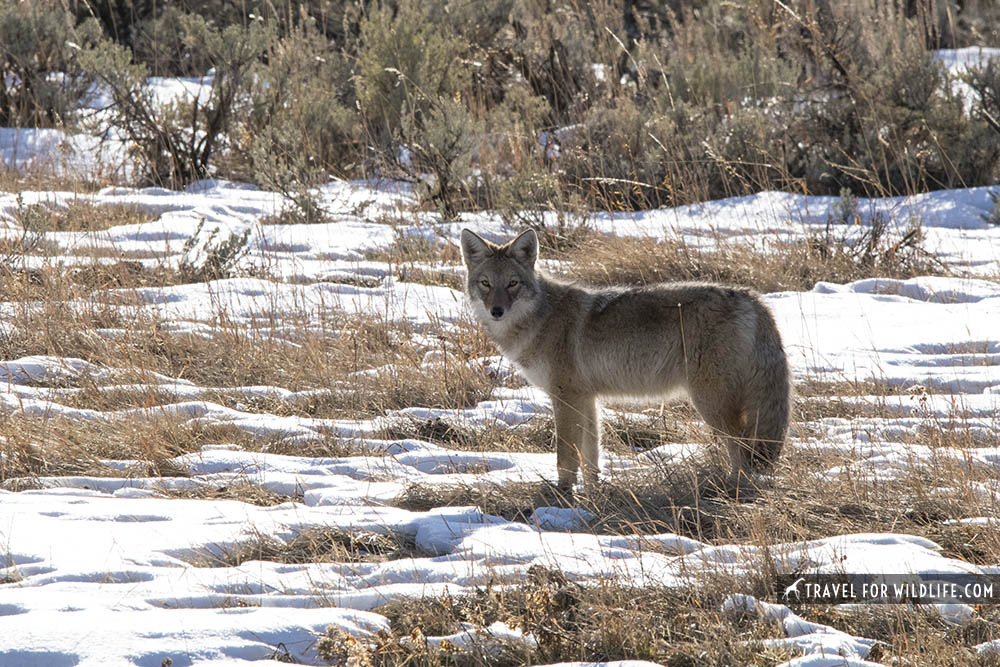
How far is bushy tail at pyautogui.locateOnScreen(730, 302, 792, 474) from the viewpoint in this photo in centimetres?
491

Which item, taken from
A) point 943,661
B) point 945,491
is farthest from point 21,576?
point 945,491

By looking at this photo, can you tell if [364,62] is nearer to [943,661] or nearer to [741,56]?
[741,56]

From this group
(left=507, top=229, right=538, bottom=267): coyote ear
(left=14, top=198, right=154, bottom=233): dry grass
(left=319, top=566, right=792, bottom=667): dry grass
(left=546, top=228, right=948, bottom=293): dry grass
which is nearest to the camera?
(left=319, top=566, right=792, bottom=667): dry grass

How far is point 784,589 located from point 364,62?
1016 centimetres

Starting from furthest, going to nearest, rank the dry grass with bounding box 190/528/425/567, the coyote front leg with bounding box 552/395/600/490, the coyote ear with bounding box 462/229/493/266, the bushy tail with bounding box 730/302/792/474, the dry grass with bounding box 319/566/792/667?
the coyote ear with bounding box 462/229/493/266 < the coyote front leg with bounding box 552/395/600/490 < the bushy tail with bounding box 730/302/792/474 < the dry grass with bounding box 190/528/425/567 < the dry grass with bounding box 319/566/792/667

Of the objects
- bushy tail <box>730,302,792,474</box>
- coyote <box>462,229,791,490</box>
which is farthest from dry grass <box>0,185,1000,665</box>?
coyote <box>462,229,791,490</box>

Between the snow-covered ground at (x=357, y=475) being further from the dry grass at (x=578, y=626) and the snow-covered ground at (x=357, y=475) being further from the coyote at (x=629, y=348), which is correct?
the coyote at (x=629, y=348)

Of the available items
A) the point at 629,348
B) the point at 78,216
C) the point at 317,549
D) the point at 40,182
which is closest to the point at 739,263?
the point at 629,348

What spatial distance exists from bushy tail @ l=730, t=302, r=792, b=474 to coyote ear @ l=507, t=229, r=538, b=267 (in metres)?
1.60

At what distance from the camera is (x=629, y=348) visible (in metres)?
5.32

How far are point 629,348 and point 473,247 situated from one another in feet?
4.42

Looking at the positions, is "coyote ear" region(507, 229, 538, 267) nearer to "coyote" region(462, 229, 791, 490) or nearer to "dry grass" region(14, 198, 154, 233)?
"coyote" region(462, 229, 791, 490)

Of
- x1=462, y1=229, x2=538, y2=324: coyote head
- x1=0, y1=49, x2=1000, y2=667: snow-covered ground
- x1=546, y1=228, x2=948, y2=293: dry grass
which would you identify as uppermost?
x1=462, y1=229, x2=538, y2=324: coyote head

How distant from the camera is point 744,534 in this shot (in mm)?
4336
